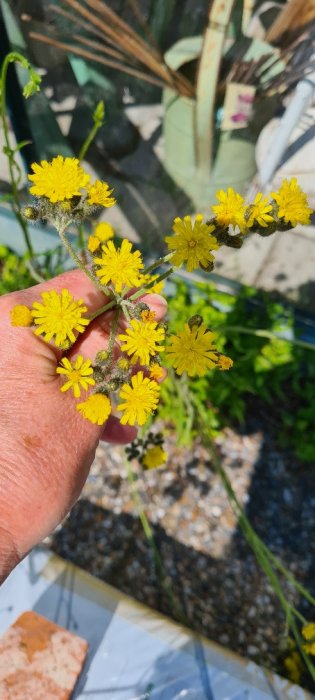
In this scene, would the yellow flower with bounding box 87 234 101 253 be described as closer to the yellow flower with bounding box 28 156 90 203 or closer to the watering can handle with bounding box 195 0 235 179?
the yellow flower with bounding box 28 156 90 203

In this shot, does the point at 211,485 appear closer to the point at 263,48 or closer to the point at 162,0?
the point at 263,48

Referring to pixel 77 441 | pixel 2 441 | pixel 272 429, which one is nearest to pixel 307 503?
pixel 272 429

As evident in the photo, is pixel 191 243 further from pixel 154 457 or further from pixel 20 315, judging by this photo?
pixel 154 457

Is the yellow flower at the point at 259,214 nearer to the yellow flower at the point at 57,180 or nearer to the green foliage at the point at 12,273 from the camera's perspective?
the yellow flower at the point at 57,180

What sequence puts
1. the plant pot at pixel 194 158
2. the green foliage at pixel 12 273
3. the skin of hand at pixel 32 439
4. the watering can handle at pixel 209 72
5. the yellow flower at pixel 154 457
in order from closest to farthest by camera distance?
the skin of hand at pixel 32 439, the yellow flower at pixel 154 457, the watering can handle at pixel 209 72, the plant pot at pixel 194 158, the green foliage at pixel 12 273

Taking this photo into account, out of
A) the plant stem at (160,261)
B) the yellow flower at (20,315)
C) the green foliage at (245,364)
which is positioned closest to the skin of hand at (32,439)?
the yellow flower at (20,315)
